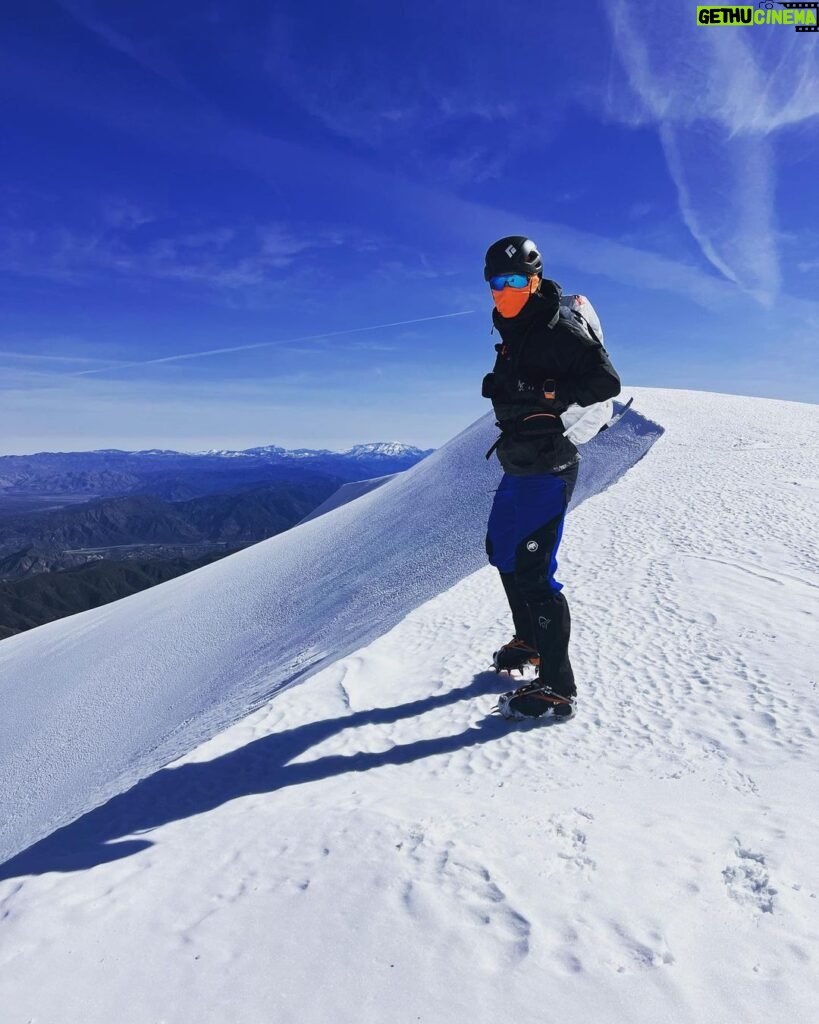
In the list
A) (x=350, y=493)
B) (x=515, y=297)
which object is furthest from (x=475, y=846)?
(x=350, y=493)

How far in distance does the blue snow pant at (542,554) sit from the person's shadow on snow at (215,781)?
0.42 meters

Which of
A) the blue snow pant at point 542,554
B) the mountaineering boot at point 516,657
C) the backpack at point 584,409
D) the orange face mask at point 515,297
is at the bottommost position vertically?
the mountaineering boot at point 516,657

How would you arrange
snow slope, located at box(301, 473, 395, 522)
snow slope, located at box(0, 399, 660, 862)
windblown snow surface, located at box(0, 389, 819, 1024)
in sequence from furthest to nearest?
1. snow slope, located at box(301, 473, 395, 522)
2. snow slope, located at box(0, 399, 660, 862)
3. windblown snow surface, located at box(0, 389, 819, 1024)

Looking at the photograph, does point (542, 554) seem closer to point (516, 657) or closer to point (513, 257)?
point (516, 657)

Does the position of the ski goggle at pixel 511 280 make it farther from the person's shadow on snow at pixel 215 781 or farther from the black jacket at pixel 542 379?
the person's shadow on snow at pixel 215 781

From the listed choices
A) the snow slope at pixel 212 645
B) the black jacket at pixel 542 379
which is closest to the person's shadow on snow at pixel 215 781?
the snow slope at pixel 212 645

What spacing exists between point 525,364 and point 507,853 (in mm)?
2628

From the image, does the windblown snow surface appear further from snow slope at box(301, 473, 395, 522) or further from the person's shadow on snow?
snow slope at box(301, 473, 395, 522)

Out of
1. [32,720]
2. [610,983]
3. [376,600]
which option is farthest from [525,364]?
[32,720]

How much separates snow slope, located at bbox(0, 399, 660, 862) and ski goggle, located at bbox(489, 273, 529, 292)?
3506mm

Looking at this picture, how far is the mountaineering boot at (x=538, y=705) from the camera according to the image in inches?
139

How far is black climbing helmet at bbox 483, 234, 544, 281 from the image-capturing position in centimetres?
358

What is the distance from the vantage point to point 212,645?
31.6ft

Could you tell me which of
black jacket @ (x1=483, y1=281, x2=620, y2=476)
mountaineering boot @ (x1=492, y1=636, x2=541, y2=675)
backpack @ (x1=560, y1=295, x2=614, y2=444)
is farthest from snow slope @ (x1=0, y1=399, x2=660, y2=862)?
backpack @ (x1=560, y1=295, x2=614, y2=444)
